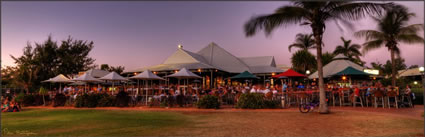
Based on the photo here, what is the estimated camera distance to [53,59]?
3478cm

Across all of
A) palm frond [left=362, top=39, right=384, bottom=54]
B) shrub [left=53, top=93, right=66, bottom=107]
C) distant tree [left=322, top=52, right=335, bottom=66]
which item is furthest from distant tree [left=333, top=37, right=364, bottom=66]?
shrub [left=53, top=93, right=66, bottom=107]

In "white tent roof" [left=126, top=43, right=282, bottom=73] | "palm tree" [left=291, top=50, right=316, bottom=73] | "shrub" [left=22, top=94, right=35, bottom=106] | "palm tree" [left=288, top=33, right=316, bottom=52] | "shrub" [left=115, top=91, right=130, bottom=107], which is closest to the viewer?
"shrub" [left=115, top=91, right=130, bottom=107]

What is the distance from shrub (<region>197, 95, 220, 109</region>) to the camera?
14.2 m

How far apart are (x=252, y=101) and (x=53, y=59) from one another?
31436 millimetres

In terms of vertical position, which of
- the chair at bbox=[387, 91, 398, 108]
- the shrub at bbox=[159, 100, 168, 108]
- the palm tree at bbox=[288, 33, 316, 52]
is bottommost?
the shrub at bbox=[159, 100, 168, 108]

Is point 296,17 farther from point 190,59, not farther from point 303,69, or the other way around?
point 303,69

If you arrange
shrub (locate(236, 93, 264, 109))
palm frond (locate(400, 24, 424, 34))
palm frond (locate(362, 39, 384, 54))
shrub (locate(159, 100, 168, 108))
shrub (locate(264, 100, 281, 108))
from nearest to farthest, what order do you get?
shrub (locate(236, 93, 264, 109)), shrub (locate(264, 100, 281, 108)), shrub (locate(159, 100, 168, 108)), palm frond (locate(400, 24, 424, 34)), palm frond (locate(362, 39, 384, 54))

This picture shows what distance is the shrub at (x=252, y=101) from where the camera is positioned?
13.7 meters

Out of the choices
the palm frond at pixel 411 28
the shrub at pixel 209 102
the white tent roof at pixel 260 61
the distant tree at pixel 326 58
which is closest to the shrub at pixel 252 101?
the shrub at pixel 209 102

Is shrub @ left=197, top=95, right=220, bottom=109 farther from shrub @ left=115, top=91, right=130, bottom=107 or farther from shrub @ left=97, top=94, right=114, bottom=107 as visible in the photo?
shrub @ left=97, top=94, right=114, bottom=107

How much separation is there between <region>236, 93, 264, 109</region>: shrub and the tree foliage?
26.1 meters

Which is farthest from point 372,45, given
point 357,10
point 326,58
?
point 326,58

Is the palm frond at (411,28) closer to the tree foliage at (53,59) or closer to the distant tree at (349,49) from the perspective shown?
the distant tree at (349,49)

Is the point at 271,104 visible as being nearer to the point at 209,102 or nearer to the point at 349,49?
the point at 209,102
